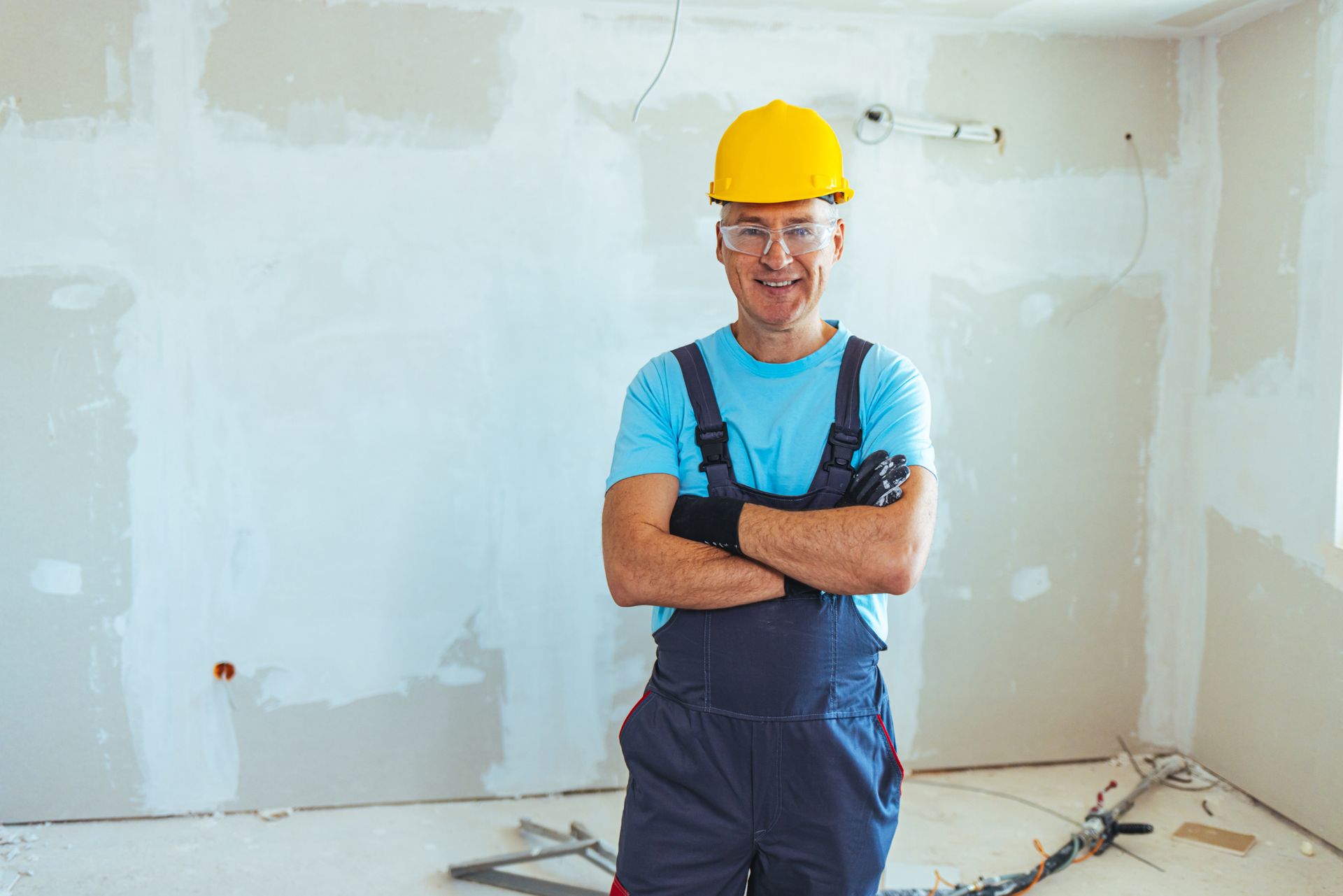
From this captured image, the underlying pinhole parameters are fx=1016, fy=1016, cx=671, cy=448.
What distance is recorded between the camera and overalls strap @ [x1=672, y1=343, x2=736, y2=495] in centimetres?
163

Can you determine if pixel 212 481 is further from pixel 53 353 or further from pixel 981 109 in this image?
pixel 981 109

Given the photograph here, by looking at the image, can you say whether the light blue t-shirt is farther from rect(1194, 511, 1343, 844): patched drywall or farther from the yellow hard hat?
rect(1194, 511, 1343, 844): patched drywall

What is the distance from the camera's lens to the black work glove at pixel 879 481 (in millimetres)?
1585

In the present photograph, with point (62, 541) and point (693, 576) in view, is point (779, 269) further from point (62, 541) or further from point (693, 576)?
point (62, 541)

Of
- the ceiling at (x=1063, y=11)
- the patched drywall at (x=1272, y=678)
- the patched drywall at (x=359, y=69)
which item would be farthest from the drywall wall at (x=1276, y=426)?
the patched drywall at (x=359, y=69)

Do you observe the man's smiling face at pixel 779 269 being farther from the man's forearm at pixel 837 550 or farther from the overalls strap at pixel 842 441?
the man's forearm at pixel 837 550

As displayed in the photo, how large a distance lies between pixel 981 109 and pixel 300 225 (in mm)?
2101

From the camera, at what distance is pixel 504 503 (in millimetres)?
3070

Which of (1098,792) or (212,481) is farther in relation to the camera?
(1098,792)

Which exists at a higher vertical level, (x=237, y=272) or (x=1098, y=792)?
(x=237, y=272)

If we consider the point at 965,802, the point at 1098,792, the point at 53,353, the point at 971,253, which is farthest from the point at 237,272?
the point at 1098,792

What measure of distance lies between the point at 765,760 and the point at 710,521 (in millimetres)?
364

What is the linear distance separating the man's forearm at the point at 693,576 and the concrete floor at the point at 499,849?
1.42 metres

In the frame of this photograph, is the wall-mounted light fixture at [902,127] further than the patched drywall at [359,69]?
Yes
